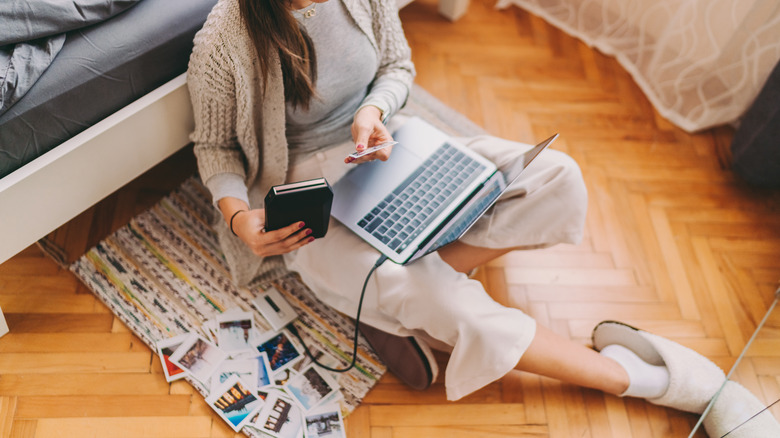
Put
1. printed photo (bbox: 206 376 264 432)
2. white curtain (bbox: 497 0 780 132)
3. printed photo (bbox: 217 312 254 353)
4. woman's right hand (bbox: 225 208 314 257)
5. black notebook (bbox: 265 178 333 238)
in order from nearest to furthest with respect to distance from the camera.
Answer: black notebook (bbox: 265 178 333 238) → woman's right hand (bbox: 225 208 314 257) → printed photo (bbox: 206 376 264 432) → printed photo (bbox: 217 312 254 353) → white curtain (bbox: 497 0 780 132)

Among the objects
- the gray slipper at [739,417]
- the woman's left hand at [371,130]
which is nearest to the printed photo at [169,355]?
the woman's left hand at [371,130]

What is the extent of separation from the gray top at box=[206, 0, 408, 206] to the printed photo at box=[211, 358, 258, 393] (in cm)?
40

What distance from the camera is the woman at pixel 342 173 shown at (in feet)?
3.55

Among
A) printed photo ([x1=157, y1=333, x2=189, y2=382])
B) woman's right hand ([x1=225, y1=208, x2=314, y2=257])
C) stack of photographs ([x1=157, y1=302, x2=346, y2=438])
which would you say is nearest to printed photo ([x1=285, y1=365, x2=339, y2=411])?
stack of photographs ([x1=157, y1=302, x2=346, y2=438])

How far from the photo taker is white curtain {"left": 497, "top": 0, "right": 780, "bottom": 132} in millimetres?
1693

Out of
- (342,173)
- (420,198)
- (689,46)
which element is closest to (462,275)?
(420,198)

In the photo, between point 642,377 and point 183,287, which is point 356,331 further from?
point 642,377

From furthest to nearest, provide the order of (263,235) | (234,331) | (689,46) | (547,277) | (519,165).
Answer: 1. (689,46)
2. (547,277)
3. (234,331)
4. (519,165)
5. (263,235)

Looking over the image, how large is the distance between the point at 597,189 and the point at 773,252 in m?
0.49

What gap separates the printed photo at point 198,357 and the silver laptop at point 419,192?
464mm

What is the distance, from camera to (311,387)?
1370 millimetres

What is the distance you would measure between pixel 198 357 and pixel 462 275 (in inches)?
24.8

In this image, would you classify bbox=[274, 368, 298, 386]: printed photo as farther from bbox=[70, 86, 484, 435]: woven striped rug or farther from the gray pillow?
the gray pillow

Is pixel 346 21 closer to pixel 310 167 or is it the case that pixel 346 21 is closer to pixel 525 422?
pixel 310 167
